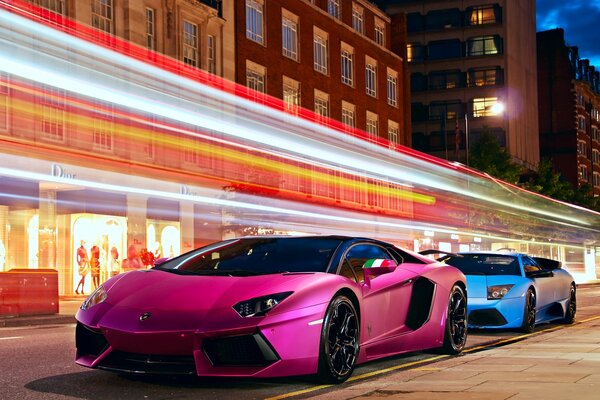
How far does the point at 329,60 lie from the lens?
47.8m

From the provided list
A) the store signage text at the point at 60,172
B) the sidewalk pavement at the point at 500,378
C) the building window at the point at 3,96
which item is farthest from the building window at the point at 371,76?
the sidewalk pavement at the point at 500,378

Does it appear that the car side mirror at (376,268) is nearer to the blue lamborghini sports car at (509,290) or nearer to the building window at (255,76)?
the blue lamborghini sports car at (509,290)

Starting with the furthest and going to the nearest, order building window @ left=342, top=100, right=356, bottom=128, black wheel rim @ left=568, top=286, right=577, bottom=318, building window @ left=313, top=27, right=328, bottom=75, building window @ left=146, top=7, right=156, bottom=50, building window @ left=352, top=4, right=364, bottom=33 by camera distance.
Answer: building window @ left=352, top=4, right=364, bottom=33
building window @ left=342, top=100, right=356, bottom=128
building window @ left=313, top=27, right=328, bottom=75
building window @ left=146, top=7, right=156, bottom=50
black wheel rim @ left=568, top=286, right=577, bottom=318

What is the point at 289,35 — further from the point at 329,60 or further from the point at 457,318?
the point at 457,318

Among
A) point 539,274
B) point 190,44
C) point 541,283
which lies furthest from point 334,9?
point 539,274

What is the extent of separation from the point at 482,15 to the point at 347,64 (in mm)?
41234

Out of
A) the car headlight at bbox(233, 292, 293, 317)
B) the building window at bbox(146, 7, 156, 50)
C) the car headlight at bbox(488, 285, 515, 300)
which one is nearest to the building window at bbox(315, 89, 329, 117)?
the building window at bbox(146, 7, 156, 50)

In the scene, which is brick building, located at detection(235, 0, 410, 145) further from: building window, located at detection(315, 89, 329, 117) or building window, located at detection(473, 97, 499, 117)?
building window, located at detection(473, 97, 499, 117)

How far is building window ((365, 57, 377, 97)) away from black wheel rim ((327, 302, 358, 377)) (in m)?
→ 45.9

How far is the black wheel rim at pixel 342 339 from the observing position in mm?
6965

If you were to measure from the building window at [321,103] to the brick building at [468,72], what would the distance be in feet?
127

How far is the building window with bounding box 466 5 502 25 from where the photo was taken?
86062 mm

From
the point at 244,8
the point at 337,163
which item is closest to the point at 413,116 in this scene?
the point at 244,8

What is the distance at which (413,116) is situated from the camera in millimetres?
88625
